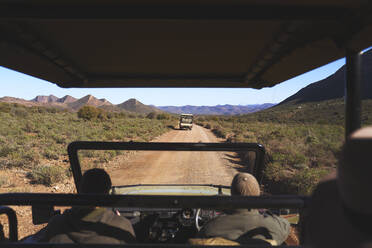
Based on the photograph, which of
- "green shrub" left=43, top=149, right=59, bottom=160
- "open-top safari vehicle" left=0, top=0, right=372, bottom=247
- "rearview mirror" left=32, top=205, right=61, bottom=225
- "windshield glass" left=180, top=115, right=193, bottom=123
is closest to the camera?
"open-top safari vehicle" left=0, top=0, right=372, bottom=247

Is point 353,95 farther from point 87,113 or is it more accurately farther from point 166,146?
point 87,113

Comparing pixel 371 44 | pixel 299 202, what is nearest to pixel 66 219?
pixel 299 202

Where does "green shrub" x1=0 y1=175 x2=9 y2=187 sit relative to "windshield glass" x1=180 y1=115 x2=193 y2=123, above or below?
below

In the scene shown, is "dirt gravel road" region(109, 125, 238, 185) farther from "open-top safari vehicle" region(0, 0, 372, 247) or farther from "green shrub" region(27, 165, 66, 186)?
"open-top safari vehicle" region(0, 0, 372, 247)

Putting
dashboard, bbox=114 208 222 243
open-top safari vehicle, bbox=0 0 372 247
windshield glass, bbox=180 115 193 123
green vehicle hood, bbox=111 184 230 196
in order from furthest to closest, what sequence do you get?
windshield glass, bbox=180 115 193 123, green vehicle hood, bbox=111 184 230 196, dashboard, bbox=114 208 222 243, open-top safari vehicle, bbox=0 0 372 247

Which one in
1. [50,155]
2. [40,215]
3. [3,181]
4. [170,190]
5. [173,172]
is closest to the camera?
[40,215]

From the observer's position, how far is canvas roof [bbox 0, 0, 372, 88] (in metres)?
1.68

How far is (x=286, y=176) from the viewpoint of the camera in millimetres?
10711

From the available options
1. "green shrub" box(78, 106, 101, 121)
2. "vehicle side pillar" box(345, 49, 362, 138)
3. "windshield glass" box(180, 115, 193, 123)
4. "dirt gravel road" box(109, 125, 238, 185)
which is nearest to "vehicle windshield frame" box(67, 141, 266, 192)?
"vehicle side pillar" box(345, 49, 362, 138)

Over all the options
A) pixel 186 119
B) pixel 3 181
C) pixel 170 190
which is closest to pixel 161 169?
pixel 3 181

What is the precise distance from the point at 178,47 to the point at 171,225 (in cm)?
155

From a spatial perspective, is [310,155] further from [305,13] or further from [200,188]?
[305,13]

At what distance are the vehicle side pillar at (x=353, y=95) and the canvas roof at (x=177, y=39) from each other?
0.46 feet

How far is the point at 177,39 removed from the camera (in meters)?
2.37
